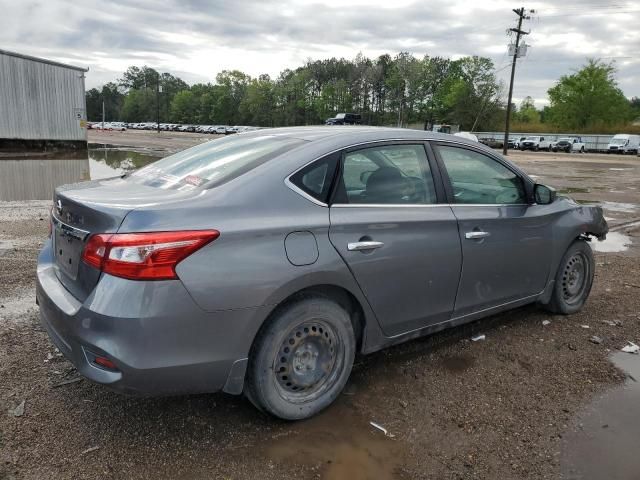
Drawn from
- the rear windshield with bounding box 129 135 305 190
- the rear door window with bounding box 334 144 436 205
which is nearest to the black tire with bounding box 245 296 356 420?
the rear door window with bounding box 334 144 436 205

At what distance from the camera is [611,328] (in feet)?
15.1

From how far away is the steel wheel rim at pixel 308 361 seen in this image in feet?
9.47

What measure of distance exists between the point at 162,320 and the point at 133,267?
0.90 feet

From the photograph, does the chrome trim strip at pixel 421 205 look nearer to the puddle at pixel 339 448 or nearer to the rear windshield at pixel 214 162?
the rear windshield at pixel 214 162

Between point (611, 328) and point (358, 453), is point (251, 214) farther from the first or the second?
point (611, 328)

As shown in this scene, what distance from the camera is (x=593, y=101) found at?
78.2m

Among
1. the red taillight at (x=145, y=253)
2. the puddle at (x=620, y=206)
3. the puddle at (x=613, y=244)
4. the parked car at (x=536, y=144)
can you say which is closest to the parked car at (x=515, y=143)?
the parked car at (x=536, y=144)

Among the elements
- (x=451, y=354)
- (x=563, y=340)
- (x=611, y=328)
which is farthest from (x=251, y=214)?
(x=611, y=328)

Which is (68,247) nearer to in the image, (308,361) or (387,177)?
(308,361)

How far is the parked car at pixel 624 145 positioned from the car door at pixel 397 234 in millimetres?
60561

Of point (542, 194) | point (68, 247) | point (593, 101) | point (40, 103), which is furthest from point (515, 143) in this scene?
point (68, 247)

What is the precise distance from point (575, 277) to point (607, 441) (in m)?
2.17

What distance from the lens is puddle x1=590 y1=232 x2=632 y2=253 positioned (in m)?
7.79

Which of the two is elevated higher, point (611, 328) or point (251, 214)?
point (251, 214)
